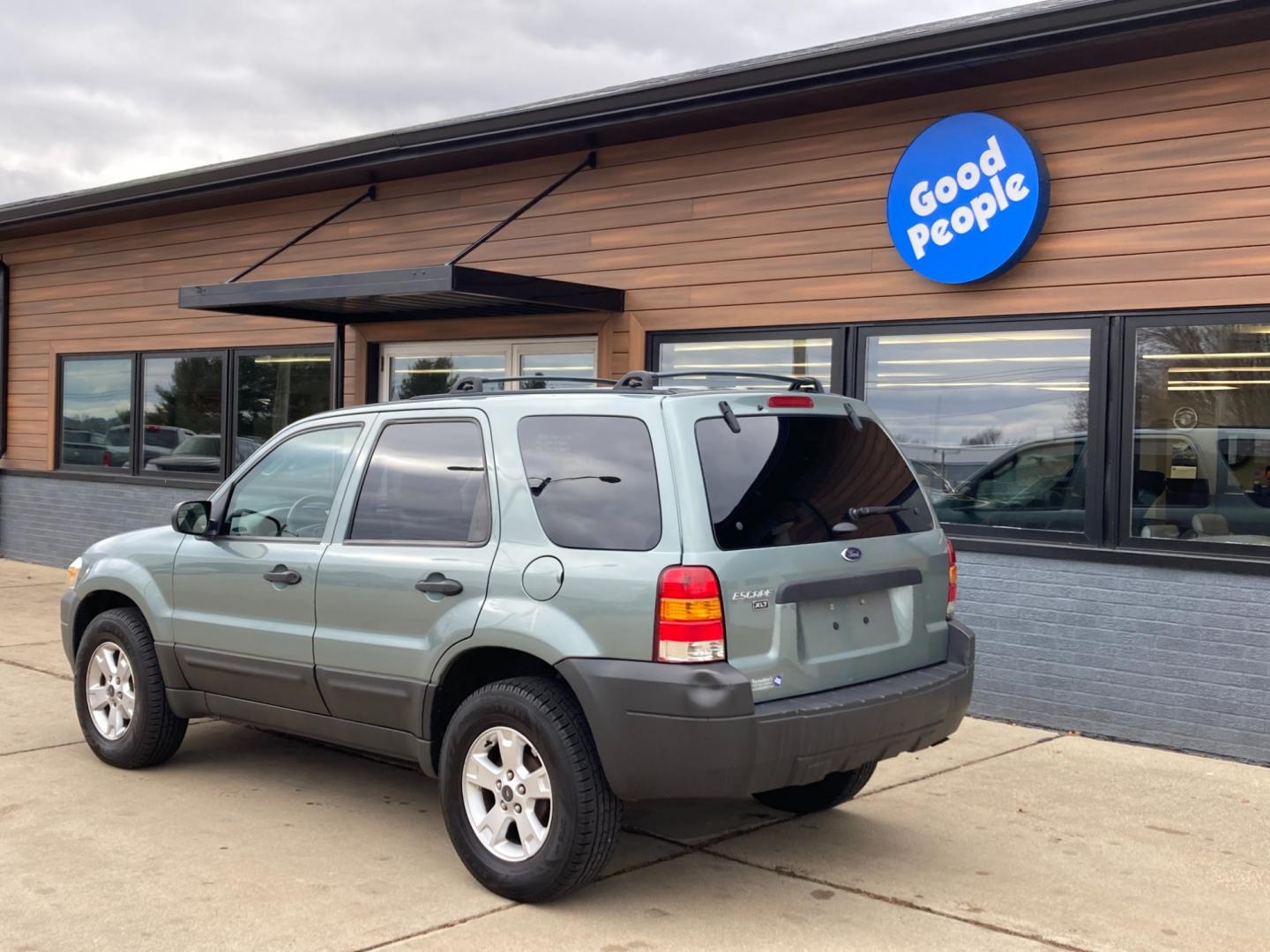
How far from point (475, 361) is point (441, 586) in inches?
242

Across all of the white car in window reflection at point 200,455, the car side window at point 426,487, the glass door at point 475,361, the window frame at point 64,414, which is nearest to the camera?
the car side window at point 426,487

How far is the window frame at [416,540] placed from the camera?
16.1 ft

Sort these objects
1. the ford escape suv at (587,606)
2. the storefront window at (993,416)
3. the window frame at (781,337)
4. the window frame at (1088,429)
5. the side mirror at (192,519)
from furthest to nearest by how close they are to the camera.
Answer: the window frame at (781,337)
the storefront window at (993,416)
the window frame at (1088,429)
the side mirror at (192,519)
the ford escape suv at (587,606)

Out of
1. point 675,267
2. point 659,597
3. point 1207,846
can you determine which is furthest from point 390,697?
point 675,267

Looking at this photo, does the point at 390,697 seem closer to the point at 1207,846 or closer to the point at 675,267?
the point at 1207,846

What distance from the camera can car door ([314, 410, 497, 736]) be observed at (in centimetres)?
488

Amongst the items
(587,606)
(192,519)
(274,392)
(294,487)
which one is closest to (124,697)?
(192,519)

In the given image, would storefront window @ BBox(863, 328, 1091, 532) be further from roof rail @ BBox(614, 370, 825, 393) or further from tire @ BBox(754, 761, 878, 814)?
roof rail @ BBox(614, 370, 825, 393)

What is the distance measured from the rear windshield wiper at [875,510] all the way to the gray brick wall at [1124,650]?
2721 mm

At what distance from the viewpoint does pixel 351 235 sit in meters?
11.7

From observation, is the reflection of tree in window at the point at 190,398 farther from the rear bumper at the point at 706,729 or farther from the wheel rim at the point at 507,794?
the rear bumper at the point at 706,729

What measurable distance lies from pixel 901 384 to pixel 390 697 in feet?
14.7

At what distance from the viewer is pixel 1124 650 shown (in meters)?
7.25


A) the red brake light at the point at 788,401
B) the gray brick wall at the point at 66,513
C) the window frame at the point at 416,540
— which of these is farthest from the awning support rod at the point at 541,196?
the gray brick wall at the point at 66,513
